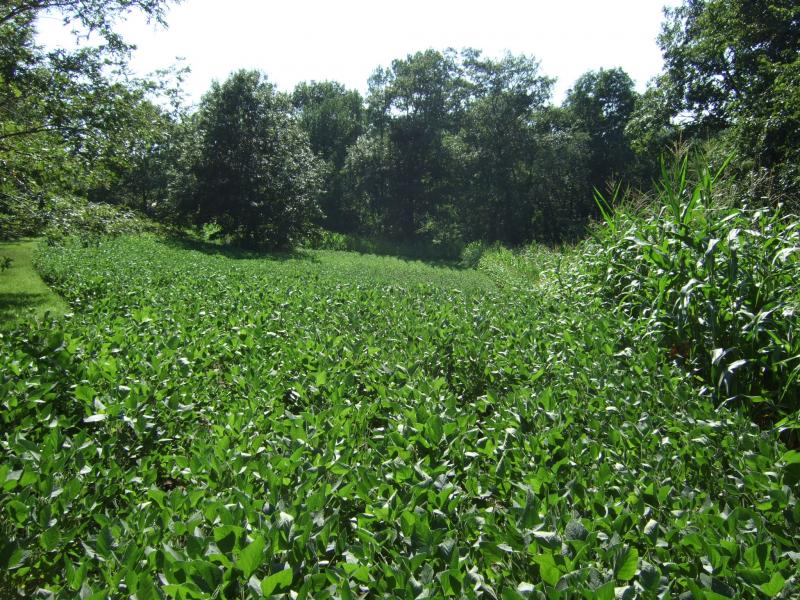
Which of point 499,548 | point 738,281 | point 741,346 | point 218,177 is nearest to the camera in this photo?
point 499,548

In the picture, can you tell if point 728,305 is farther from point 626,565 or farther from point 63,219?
point 63,219

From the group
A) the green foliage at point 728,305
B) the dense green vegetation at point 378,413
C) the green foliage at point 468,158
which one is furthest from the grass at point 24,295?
the green foliage at point 468,158

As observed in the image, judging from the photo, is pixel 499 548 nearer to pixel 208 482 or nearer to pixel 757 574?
pixel 757 574

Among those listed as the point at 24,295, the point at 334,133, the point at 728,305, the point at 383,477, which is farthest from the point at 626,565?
the point at 334,133

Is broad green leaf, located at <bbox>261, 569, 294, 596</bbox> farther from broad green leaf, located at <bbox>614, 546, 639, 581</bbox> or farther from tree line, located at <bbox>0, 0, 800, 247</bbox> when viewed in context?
tree line, located at <bbox>0, 0, 800, 247</bbox>

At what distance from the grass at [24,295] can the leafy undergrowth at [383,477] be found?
5179 mm

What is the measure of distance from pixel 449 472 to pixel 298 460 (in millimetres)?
776

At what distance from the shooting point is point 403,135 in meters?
36.2

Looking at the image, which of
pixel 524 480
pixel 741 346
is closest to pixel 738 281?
pixel 741 346

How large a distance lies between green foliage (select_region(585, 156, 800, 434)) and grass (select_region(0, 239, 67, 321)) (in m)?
8.56

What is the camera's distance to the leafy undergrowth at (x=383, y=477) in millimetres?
1684

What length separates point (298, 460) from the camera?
7.98 ft

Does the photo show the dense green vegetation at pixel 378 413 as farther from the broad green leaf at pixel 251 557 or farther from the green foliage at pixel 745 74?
the green foliage at pixel 745 74

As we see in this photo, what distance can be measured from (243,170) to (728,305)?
26.7 metres
